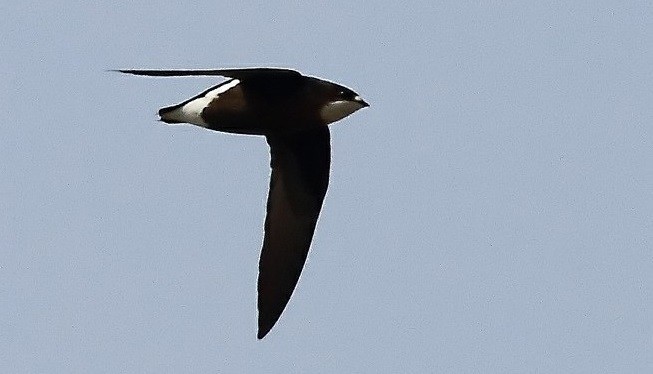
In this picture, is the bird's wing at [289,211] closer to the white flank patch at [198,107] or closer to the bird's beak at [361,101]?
the white flank patch at [198,107]

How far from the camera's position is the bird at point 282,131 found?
964cm

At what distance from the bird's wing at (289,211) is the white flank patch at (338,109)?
1.13m

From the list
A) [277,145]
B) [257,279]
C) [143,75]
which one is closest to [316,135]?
[277,145]

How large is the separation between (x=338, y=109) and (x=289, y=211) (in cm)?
165

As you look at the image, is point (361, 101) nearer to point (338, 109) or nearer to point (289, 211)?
point (338, 109)

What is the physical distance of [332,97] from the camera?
31.6ft

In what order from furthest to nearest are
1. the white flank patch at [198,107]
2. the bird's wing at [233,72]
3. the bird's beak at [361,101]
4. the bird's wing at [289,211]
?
the bird's wing at [289,211] → the white flank patch at [198,107] → the bird's beak at [361,101] → the bird's wing at [233,72]

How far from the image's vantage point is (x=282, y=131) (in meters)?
10.0

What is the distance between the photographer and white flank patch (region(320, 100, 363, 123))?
379 inches

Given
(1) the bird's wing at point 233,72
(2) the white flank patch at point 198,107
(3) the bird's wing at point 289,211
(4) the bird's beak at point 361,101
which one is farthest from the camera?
(3) the bird's wing at point 289,211

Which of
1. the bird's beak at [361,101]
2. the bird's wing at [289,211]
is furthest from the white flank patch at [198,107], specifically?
the bird's wing at [289,211]

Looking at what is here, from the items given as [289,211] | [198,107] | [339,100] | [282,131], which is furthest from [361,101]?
[289,211]

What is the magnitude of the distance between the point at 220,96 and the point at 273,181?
54.4 inches

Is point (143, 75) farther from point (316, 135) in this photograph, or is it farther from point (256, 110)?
point (316, 135)
